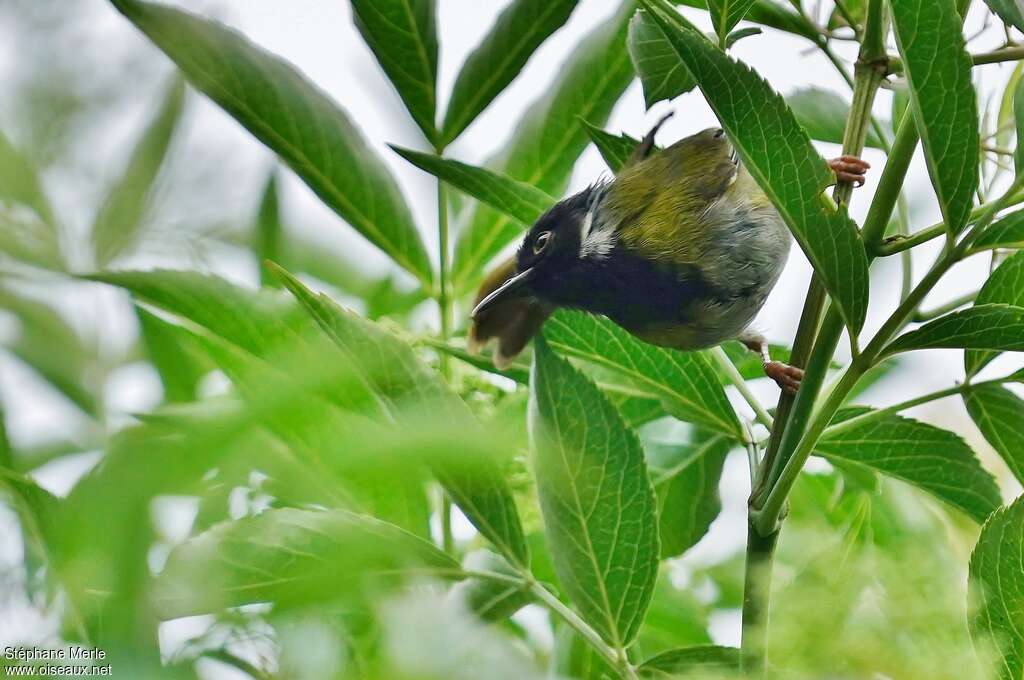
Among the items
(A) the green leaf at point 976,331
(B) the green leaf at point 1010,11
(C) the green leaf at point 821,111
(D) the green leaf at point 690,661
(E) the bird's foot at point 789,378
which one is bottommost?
(D) the green leaf at point 690,661

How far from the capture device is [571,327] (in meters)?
1.03

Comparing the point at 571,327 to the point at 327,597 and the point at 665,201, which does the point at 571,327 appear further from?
the point at 327,597

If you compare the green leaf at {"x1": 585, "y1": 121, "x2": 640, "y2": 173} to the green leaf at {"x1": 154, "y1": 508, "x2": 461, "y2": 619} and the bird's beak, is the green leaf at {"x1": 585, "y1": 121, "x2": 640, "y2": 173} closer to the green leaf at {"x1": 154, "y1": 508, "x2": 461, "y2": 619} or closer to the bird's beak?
Answer: the bird's beak

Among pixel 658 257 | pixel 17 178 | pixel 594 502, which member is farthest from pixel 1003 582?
pixel 658 257

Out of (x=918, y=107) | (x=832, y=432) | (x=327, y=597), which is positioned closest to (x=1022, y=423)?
(x=832, y=432)

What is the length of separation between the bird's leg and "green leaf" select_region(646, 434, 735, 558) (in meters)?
0.08

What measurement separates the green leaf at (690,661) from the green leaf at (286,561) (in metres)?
0.17

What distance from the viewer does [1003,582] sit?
65cm

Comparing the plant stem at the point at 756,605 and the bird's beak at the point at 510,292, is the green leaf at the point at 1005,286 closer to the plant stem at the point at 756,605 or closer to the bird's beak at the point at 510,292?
the plant stem at the point at 756,605

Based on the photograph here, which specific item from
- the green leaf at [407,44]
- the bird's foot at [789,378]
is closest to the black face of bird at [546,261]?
the green leaf at [407,44]

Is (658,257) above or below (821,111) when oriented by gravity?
below

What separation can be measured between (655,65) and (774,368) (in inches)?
11.9

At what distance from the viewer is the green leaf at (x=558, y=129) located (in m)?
1.13

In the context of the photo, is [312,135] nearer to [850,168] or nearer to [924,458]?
[850,168]
